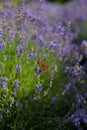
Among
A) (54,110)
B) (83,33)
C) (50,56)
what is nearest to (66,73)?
(50,56)

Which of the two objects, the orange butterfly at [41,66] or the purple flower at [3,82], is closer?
the purple flower at [3,82]

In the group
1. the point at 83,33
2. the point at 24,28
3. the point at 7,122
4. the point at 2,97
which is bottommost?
the point at 7,122

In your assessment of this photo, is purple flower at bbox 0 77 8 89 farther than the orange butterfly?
No

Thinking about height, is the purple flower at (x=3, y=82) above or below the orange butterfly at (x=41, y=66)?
below

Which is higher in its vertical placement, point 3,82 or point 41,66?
point 41,66

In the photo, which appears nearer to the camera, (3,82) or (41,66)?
(3,82)

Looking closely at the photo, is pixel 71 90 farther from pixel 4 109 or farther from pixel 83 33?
pixel 83 33

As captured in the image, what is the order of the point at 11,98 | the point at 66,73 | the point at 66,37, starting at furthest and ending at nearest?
the point at 66,37
the point at 66,73
the point at 11,98

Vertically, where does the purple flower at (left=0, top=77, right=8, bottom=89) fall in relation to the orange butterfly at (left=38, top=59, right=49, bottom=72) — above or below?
below

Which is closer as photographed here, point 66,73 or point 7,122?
point 7,122


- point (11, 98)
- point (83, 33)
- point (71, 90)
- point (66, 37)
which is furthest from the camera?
point (83, 33)

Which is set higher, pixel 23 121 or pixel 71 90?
pixel 71 90
